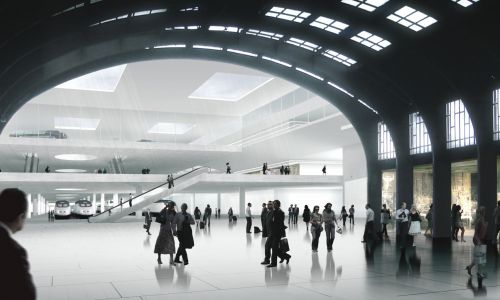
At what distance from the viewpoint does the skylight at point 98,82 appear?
42.2m

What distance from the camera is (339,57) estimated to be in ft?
93.7

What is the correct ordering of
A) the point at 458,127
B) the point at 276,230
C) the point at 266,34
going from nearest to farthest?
the point at 276,230
the point at 458,127
the point at 266,34

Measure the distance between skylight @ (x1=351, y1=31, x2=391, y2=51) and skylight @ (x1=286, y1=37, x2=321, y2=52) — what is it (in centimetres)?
289

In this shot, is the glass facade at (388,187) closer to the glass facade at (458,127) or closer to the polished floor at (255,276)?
the glass facade at (458,127)

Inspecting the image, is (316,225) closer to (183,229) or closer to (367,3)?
(183,229)

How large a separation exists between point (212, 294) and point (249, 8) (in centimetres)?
1620

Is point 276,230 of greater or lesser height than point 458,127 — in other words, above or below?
below

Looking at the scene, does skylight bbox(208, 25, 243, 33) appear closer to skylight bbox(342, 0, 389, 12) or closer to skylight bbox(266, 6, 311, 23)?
skylight bbox(266, 6, 311, 23)

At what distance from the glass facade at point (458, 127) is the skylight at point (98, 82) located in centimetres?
2580

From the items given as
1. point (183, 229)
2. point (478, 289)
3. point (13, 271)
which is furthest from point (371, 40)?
point (13, 271)

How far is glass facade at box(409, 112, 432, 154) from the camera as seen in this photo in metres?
27.5

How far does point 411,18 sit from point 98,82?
30436 millimetres

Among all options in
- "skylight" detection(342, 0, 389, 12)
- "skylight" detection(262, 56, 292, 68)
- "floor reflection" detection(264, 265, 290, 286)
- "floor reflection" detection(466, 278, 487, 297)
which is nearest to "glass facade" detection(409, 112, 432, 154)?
"skylight" detection(262, 56, 292, 68)

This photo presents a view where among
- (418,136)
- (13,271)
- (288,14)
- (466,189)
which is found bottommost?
(13,271)
